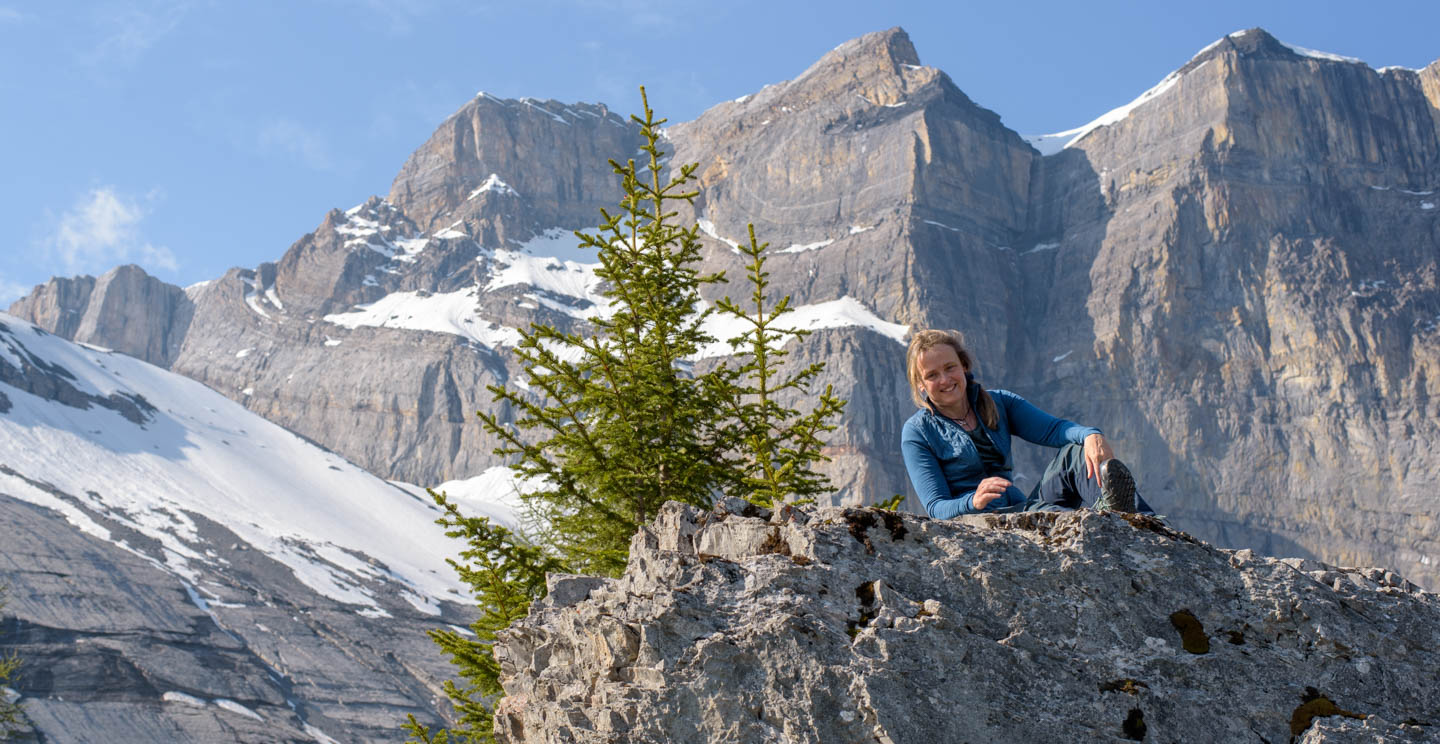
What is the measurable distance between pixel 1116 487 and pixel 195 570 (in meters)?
109

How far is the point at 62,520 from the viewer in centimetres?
10288

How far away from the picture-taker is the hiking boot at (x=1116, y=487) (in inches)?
199

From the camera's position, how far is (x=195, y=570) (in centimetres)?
10038

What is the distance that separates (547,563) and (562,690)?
469cm

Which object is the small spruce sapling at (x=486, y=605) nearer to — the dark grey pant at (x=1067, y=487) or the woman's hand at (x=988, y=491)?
the woman's hand at (x=988, y=491)

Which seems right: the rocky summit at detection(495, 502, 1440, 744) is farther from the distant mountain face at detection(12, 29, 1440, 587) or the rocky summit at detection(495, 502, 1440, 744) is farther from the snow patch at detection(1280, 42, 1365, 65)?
the snow patch at detection(1280, 42, 1365, 65)

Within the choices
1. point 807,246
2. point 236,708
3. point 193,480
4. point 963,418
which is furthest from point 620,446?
point 807,246

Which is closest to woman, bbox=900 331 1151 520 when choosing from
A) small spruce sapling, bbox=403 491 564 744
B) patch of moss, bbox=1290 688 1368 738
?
patch of moss, bbox=1290 688 1368 738

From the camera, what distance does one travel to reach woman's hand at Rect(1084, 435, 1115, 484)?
5.05 metres

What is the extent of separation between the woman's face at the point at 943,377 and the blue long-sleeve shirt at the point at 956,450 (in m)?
0.10

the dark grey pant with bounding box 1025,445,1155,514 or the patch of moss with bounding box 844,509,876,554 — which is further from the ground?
the dark grey pant with bounding box 1025,445,1155,514

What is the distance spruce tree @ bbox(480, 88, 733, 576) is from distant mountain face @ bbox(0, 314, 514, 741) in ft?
227

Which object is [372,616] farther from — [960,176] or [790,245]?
[960,176]

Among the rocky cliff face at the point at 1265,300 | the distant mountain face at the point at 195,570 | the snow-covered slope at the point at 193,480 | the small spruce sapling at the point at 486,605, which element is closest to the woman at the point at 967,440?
the small spruce sapling at the point at 486,605
